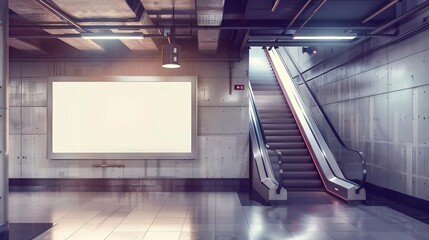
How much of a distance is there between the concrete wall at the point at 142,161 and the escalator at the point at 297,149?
1.92 feet

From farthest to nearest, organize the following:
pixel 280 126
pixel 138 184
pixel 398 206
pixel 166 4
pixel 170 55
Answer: pixel 280 126 < pixel 138 184 < pixel 398 206 < pixel 170 55 < pixel 166 4

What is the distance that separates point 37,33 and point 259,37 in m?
4.46

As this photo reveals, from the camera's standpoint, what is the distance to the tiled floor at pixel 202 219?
4.59 m

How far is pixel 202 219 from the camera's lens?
5414mm

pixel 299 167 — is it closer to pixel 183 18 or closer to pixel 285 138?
pixel 285 138

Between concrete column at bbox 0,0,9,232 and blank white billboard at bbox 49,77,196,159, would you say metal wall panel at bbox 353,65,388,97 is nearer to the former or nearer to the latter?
A: blank white billboard at bbox 49,77,196,159

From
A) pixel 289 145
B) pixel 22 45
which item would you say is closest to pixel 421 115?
pixel 289 145

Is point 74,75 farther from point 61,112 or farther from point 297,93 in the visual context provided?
point 297,93

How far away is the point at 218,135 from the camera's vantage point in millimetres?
8414

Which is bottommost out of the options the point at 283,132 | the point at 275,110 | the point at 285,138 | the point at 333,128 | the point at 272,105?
the point at 285,138

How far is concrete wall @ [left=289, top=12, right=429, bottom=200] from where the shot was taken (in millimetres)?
5809

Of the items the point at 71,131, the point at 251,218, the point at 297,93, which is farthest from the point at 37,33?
the point at 297,93

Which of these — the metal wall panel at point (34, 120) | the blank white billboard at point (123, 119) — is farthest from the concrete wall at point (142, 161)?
the blank white billboard at point (123, 119)

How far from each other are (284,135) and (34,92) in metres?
6.29
